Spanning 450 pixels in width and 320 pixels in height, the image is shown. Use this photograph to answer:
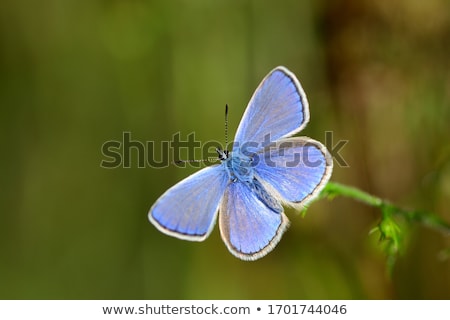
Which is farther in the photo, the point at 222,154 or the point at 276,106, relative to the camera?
the point at 222,154

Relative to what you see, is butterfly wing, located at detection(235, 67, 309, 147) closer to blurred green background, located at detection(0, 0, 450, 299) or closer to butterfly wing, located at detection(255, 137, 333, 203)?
butterfly wing, located at detection(255, 137, 333, 203)

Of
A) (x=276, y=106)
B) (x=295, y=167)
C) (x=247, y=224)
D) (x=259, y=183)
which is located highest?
(x=276, y=106)

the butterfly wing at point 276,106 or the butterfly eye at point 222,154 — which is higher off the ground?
the butterfly wing at point 276,106

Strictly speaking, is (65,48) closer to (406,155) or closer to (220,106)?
(220,106)

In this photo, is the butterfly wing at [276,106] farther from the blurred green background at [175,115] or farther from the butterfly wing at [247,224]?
the blurred green background at [175,115]

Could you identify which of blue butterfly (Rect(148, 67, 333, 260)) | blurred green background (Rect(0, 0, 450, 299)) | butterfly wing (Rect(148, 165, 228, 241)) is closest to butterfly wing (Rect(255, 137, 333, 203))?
blue butterfly (Rect(148, 67, 333, 260))

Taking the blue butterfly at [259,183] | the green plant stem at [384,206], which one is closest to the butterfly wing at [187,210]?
the blue butterfly at [259,183]

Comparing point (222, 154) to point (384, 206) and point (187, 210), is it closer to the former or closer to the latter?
point (187, 210)

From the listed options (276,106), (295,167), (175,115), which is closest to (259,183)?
(295,167)
